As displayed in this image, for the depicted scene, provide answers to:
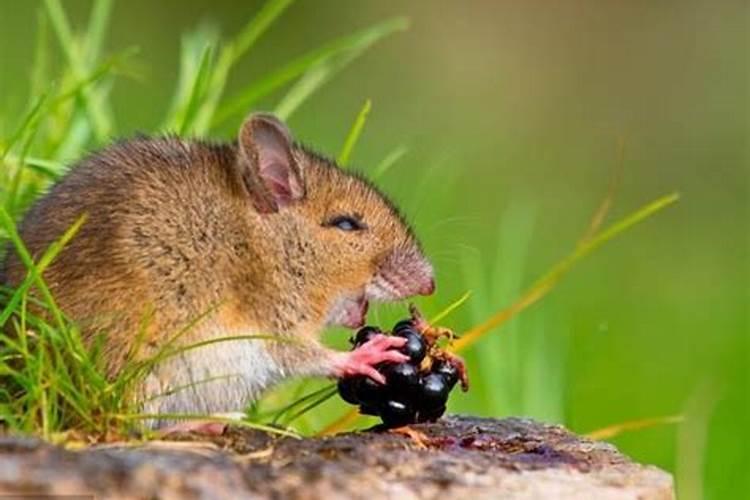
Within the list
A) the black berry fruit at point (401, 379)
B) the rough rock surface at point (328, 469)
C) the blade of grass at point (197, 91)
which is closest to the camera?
the rough rock surface at point (328, 469)

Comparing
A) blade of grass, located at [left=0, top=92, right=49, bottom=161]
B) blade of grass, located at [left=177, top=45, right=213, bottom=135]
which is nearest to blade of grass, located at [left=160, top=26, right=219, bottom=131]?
blade of grass, located at [left=177, top=45, right=213, bottom=135]

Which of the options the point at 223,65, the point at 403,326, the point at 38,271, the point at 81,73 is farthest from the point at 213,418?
the point at 223,65

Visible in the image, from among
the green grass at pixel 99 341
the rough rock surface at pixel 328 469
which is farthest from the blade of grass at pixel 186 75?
the rough rock surface at pixel 328 469

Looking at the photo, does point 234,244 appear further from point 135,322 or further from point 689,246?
point 689,246

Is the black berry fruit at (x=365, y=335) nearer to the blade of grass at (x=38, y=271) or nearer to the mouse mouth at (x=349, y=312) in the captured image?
the mouse mouth at (x=349, y=312)

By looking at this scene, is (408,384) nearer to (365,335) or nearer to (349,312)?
(365,335)

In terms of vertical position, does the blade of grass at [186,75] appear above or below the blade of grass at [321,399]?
above

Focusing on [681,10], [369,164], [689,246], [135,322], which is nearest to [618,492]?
[135,322]
